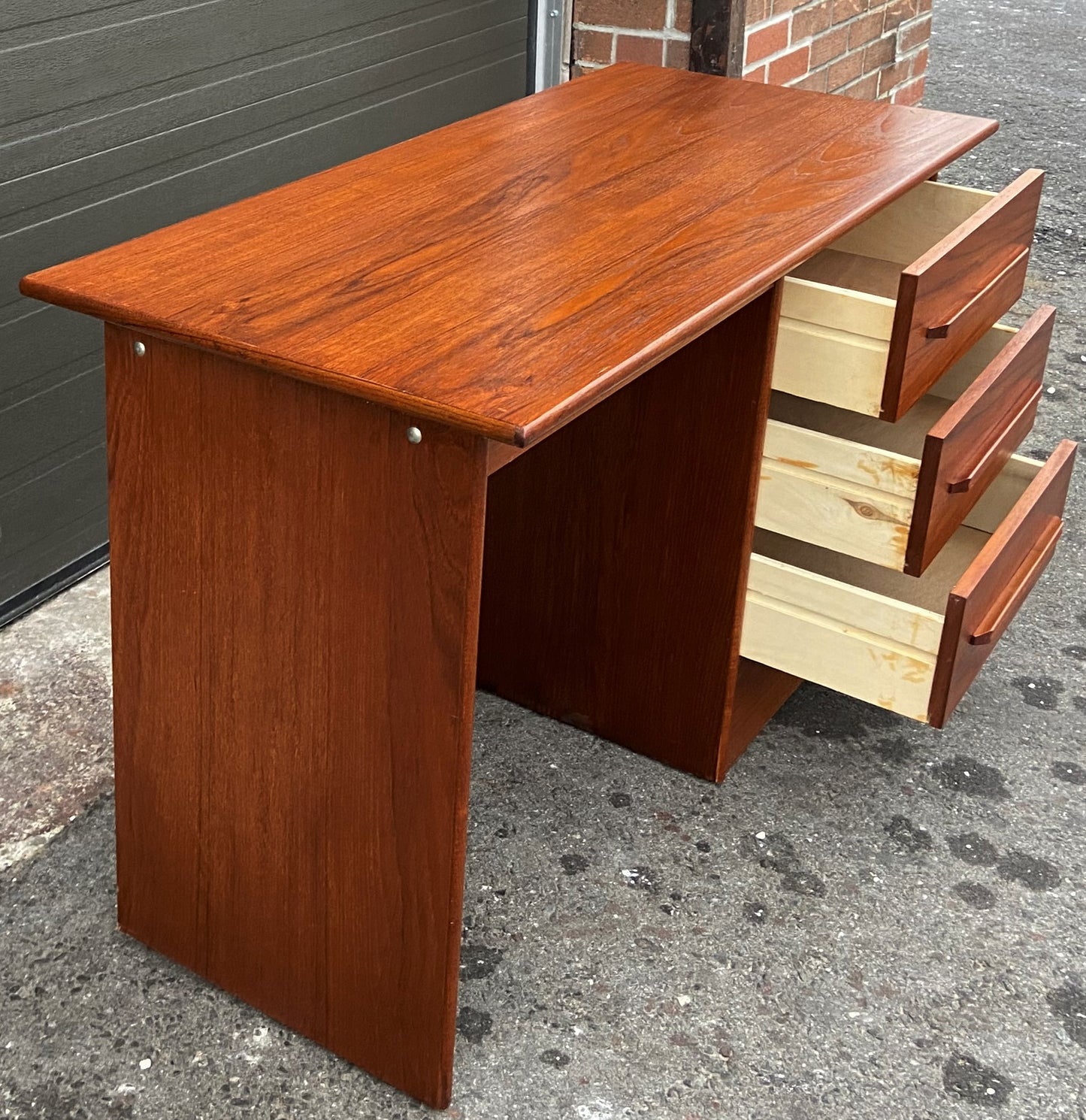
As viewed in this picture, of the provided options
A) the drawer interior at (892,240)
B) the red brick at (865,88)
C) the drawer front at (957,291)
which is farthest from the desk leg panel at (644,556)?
the red brick at (865,88)

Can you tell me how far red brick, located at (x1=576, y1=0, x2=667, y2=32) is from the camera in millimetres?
3064

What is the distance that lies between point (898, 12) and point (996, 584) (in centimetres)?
237

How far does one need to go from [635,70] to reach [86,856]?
1523 mm

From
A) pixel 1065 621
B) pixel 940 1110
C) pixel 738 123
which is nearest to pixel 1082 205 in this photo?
pixel 1065 621

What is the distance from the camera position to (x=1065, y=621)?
8.69 feet

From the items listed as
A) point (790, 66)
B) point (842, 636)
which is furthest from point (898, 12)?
point (842, 636)

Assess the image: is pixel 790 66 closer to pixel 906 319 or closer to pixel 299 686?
pixel 906 319

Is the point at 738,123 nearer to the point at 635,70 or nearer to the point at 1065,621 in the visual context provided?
the point at 635,70

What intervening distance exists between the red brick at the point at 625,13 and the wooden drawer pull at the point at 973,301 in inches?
46.3

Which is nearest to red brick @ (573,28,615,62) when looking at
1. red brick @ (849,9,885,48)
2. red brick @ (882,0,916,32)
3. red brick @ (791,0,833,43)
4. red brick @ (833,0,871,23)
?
red brick @ (791,0,833,43)

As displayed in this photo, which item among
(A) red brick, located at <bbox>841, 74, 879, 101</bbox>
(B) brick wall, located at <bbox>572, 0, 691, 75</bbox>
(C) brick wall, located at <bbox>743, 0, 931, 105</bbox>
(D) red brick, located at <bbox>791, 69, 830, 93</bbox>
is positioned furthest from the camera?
(A) red brick, located at <bbox>841, 74, 879, 101</bbox>

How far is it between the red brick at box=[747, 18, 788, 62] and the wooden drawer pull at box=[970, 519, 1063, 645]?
1.36m

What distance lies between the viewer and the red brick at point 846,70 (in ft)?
11.8

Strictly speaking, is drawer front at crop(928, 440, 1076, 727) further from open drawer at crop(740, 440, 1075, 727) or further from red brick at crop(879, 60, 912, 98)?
red brick at crop(879, 60, 912, 98)
